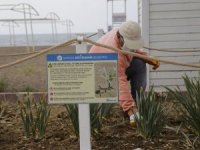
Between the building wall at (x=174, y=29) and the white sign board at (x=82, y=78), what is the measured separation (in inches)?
168

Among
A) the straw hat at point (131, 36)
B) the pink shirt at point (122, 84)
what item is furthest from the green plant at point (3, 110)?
the straw hat at point (131, 36)

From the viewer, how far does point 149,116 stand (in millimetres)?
4582

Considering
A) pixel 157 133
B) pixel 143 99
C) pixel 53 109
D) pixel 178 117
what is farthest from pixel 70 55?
pixel 53 109

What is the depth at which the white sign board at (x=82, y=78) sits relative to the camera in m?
3.73

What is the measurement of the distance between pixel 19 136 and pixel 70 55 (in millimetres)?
1711

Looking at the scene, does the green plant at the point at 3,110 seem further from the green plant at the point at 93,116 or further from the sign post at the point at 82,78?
the sign post at the point at 82,78

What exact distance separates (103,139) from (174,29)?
3.73m

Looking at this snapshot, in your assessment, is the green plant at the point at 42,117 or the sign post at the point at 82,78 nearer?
the sign post at the point at 82,78

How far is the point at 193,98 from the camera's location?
4.78 metres

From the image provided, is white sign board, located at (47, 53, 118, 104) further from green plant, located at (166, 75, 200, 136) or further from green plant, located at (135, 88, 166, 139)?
green plant, located at (166, 75, 200, 136)

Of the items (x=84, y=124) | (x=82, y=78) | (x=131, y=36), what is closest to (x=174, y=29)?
(x=131, y=36)

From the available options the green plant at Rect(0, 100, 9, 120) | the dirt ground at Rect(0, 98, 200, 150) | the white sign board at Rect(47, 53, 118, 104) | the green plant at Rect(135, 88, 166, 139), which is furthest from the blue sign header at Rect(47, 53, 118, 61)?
the green plant at Rect(0, 100, 9, 120)

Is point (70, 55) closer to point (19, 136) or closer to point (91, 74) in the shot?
point (91, 74)

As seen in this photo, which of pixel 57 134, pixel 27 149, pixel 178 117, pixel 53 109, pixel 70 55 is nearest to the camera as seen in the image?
pixel 70 55
